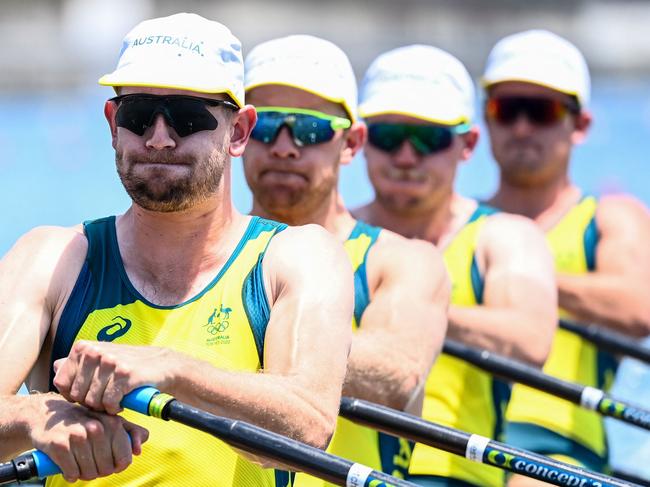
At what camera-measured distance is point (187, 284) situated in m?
3.49

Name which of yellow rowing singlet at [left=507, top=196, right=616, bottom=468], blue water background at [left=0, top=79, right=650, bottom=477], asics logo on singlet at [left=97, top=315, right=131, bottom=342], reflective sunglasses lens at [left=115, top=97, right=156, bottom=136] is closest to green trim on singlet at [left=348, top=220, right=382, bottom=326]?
asics logo on singlet at [left=97, top=315, right=131, bottom=342]

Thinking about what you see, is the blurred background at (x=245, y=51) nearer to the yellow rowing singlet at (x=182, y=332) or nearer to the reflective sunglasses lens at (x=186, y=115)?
the yellow rowing singlet at (x=182, y=332)

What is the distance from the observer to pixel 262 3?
20.5 meters

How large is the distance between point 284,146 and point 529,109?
6.02 feet

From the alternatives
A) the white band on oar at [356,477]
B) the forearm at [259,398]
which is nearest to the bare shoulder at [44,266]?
the forearm at [259,398]

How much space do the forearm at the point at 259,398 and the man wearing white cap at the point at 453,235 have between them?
5.24ft

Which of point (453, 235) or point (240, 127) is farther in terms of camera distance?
point (453, 235)

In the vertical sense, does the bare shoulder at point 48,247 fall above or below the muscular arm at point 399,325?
above

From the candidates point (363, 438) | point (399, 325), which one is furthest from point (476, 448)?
point (363, 438)

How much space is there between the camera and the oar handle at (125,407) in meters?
2.92

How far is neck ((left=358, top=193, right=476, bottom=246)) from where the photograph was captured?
526 centimetres

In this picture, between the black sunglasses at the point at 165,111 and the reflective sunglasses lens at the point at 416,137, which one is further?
the reflective sunglasses lens at the point at 416,137

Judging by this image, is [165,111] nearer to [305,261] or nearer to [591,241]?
[305,261]

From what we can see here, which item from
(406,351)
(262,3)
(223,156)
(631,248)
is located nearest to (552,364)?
(631,248)
